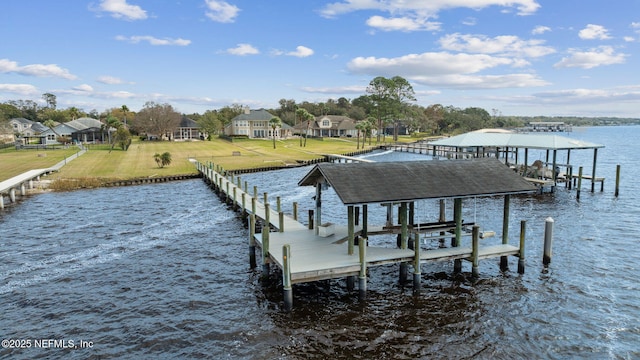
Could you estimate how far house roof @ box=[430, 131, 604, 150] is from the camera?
42031 millimetres

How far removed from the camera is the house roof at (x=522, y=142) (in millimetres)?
42031

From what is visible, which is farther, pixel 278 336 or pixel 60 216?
pixel 60 216

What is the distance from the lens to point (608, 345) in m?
14.3

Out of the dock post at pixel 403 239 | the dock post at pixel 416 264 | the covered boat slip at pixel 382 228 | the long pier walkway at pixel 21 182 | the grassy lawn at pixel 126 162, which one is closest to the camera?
the covered boat slip at pixel 382 228

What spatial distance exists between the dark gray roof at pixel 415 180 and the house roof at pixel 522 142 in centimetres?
2498

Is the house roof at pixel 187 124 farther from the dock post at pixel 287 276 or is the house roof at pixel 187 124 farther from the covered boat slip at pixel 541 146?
the dock post at pixel 287 276

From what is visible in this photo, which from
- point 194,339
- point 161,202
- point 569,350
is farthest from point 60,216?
point 569,350

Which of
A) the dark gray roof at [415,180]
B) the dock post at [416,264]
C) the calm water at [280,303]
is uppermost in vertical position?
the dark gray roof at [415,180]

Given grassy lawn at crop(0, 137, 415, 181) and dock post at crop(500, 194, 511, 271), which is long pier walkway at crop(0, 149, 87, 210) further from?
dock post at crop(500, 194, 511, 271)

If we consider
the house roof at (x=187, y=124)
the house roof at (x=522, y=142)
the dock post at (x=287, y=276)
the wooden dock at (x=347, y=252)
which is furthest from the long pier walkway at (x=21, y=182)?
the house roof at (x=187, y=124)

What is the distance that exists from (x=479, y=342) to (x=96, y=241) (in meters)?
21.8

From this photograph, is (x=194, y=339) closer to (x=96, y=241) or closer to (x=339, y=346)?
(x=339, y=346)

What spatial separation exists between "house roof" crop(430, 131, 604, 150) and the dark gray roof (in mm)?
24978

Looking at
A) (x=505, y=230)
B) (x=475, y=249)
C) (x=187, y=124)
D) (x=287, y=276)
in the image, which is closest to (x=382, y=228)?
(x=475, y=249)
